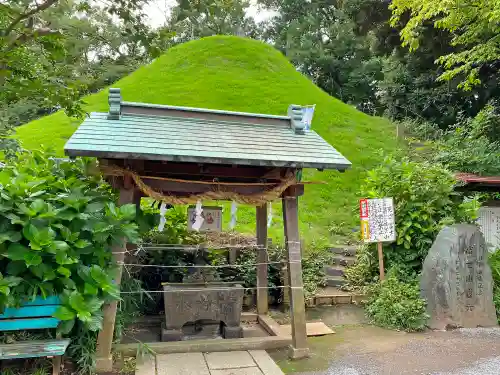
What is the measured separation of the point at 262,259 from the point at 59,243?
10.7ft

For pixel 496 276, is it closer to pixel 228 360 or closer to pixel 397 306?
pixel 397 306

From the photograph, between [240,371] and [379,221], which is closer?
[240,371]

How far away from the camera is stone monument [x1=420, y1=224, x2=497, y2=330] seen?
6055mm

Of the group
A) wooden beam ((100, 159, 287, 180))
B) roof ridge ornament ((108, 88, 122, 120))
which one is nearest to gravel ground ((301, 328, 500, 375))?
wooden beam ((100, 159, 287, 180))

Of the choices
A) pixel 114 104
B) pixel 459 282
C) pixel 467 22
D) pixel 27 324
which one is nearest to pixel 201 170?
pixel 114 104

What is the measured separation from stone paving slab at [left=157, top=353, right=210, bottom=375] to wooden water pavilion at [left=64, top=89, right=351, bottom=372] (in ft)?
1.63

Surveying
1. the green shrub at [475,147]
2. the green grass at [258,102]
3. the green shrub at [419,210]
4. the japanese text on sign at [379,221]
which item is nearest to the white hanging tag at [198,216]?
the japanese text on sign at [379,221]

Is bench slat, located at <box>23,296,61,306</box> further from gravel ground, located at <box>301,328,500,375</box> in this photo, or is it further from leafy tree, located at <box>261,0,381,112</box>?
leafy tree, located at <box>261,0,381,112</box>

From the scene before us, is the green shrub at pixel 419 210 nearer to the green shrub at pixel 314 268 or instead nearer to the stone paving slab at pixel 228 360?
the green shrub at pixel 314 268

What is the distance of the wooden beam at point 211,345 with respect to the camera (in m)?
4.79

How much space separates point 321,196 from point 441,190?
5.32 m

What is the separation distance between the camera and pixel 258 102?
52.1ft

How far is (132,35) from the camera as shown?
423cm

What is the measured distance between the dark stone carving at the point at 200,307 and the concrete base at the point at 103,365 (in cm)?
91
